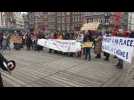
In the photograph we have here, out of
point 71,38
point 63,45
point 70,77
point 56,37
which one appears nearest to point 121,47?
point 70,77

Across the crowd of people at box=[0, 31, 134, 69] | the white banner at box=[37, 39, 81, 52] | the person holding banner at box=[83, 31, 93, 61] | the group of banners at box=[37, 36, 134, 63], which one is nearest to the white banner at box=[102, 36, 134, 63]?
the group of banners at box=[37, 36, 134, 63]

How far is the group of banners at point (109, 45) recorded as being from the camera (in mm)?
8227

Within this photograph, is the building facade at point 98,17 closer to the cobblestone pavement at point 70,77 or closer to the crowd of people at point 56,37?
the crowd of people at point 56,37

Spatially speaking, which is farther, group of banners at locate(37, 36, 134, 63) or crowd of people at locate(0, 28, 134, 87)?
crowd of people at locate(0, 28, 134, 87)

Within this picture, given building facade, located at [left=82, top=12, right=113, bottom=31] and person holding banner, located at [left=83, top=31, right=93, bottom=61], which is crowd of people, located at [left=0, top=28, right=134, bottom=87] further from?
building facade, located at [left=82, top=12, right=113, bottom=31]

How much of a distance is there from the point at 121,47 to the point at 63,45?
4932mm

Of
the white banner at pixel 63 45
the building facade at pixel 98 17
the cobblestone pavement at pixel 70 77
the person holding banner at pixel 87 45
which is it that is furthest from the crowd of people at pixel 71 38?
the cobblestone pavement at pixel 70 77

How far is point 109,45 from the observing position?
10.3m

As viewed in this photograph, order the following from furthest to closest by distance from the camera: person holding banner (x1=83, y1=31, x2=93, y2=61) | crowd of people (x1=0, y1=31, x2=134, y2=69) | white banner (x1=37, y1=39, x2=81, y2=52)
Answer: white banner (x1=37, y1=39, x2=81, y2=52), crowd of people (x1=0, y1=31, x2=134, y2=69), person holding banner (x1=83, y1=31, x2=93, y2=61)

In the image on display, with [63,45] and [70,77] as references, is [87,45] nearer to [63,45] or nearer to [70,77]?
[63,45]

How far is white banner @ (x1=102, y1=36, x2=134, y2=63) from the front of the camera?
812 centimetres
